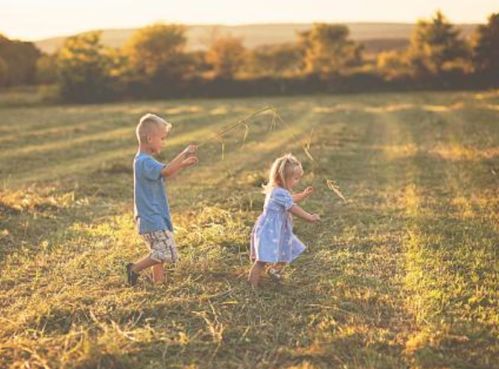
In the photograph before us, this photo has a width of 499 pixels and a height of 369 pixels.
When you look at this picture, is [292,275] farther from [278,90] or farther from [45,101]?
[278,90]

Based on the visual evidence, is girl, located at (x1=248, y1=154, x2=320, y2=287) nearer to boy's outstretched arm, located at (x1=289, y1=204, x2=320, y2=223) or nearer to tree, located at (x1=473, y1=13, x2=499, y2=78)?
boy's outstretched arm, located at (x1=289, y1=204, x2=320, y2=223)

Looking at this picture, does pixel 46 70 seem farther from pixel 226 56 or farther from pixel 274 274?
pixel 274 274

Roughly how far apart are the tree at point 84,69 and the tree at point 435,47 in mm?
23974

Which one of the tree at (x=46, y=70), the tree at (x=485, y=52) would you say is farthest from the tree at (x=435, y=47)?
the tree at (x=46, y=70)

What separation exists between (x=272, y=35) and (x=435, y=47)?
55975 millimetres

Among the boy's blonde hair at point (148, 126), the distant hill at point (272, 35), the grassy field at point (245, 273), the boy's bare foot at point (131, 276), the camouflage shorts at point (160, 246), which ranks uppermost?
the distant hill at point (272, 35)

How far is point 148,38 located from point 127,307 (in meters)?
51.1

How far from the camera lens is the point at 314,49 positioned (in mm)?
55562

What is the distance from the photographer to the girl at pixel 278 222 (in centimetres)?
606

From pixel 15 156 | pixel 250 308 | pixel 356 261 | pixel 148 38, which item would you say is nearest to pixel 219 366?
pixel 250 308

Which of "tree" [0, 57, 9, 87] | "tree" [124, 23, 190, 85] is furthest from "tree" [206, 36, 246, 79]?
"tree" [0, 57, 9, 87]

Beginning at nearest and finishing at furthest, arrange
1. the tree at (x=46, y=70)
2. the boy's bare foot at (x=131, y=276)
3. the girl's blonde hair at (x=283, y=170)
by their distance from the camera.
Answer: the girl's blonde hair at (x=283, y=170) < the boy's bare foot at (x=131, y=276) < the tree at (x=46, y=70)

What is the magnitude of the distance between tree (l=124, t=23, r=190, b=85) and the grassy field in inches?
1456

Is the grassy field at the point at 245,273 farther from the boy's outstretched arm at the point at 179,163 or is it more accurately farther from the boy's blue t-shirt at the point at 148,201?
the boy's outstretched arm at the point at 179,163
